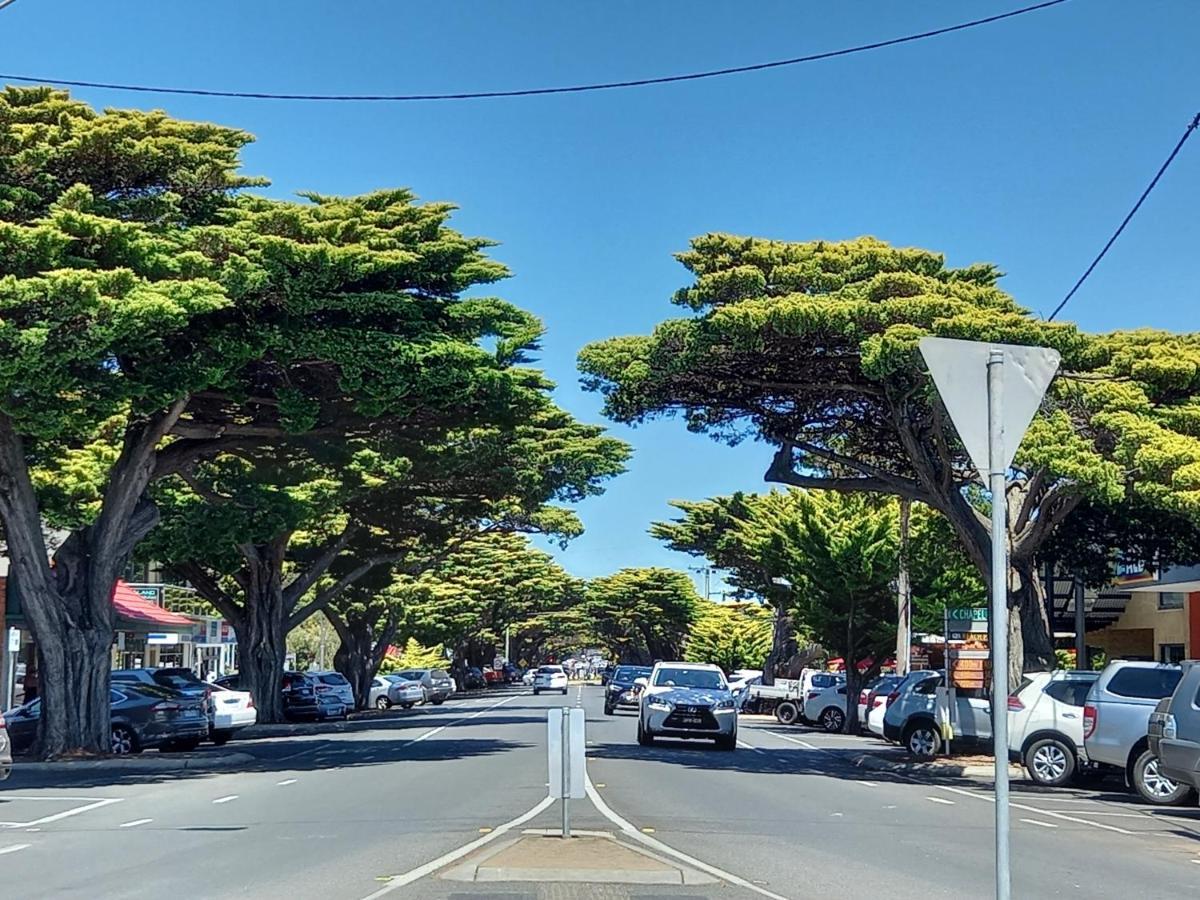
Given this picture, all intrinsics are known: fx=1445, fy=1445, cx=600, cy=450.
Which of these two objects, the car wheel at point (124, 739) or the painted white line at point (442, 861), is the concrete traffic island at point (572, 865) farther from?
the car wheel at point (124, 739)

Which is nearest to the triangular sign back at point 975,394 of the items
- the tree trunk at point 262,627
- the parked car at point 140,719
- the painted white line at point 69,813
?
the painted white line at point 69,813

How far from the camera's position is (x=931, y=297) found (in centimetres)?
2033

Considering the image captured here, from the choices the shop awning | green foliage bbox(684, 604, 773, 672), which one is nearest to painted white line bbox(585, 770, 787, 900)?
the shop awning

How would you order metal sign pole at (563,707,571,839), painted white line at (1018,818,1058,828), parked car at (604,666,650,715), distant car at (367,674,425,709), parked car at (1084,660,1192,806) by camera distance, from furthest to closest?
distant car at (367,674,425,709)
parked car at (604,666,650,715)
parked car at (1084,660,1192,806)
painted white line at (1018,818,1058,828)
metal sign pole at (563,707,571,839)

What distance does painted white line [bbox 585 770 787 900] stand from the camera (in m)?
10.7

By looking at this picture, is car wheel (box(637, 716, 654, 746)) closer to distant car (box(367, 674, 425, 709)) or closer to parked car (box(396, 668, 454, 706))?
distant car (box(367, 674, 425, 709))

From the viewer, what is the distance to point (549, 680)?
78688mm

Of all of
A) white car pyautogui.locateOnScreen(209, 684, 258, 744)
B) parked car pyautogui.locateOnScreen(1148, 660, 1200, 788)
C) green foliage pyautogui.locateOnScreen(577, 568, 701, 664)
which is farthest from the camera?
green foliage pyautogui.locateOnScreen(577, 568, 701, 664)

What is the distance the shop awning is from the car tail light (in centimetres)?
2278

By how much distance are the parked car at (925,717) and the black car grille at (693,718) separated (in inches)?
127

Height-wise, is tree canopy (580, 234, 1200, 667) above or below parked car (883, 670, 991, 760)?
above

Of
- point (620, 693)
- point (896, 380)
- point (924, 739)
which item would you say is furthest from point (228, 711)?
point (620, 693)

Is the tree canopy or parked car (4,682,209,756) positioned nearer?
the tree canopy

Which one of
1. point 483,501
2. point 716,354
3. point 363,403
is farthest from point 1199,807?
Answer: point 483,501
